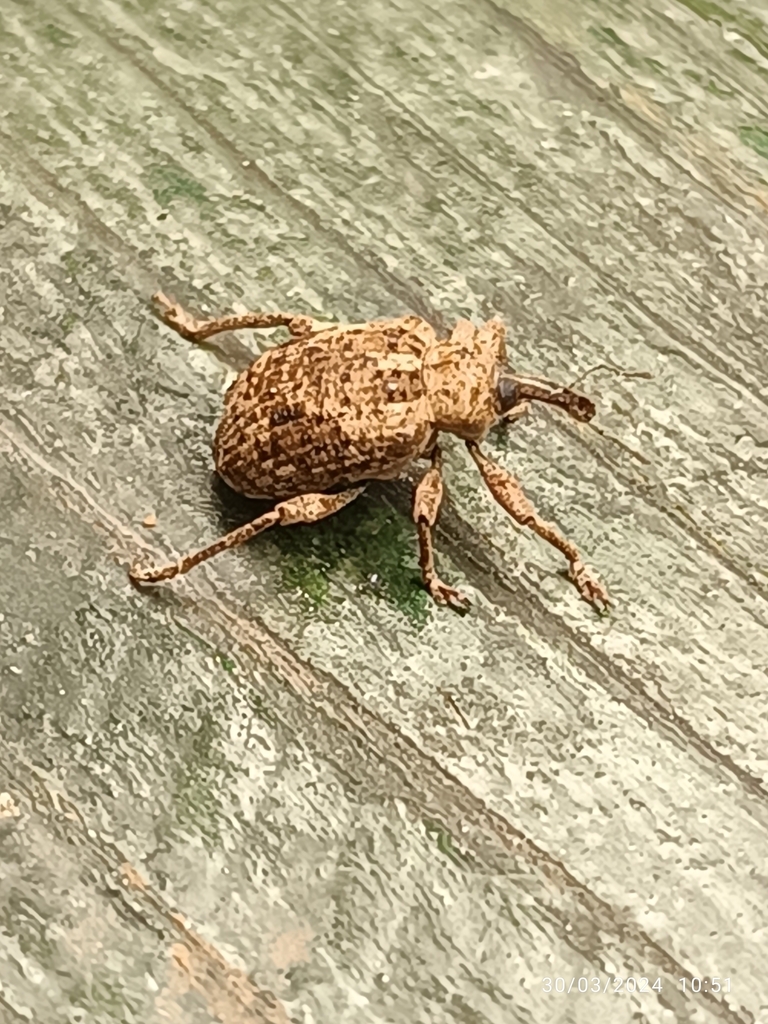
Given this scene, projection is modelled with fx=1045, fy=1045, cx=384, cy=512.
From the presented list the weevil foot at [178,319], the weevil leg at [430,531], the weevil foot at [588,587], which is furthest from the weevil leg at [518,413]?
the weevil foot at [178,319]

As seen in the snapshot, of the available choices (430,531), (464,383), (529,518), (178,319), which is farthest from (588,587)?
(178,319)

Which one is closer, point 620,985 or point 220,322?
point 620,985

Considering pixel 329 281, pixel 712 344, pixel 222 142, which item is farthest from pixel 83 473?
pixel 712 344

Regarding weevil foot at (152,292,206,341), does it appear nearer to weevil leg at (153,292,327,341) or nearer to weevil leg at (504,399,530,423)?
weevil leg at (153,292,327,341)

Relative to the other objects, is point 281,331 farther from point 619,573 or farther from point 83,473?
point 619,573

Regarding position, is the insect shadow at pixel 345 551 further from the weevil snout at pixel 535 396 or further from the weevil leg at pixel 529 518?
the weevil snout at pixel 535 396

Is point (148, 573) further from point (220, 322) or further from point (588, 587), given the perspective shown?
point (588, 587)

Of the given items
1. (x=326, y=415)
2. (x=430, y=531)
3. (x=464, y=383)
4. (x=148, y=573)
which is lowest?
(x=148, y=573)

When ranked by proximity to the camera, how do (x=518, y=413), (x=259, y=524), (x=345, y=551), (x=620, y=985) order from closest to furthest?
(x=620, y=985) → (x=259, y=524) → (x=345, y=551) → (x=518, y=413)

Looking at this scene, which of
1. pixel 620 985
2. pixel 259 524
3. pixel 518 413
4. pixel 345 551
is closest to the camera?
pixel 620 985
